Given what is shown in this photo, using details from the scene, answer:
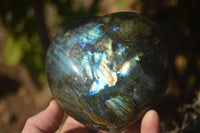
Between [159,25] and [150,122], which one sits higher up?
[159,25]

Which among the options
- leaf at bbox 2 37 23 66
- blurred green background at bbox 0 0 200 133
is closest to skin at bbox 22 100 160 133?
blurred green background at bbox 0 0 200 133

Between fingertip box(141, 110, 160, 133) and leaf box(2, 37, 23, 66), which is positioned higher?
leaf box(2, 37, 23, 66)

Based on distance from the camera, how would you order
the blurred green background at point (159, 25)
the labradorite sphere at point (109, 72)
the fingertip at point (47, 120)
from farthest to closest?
the blurred green background at point (159, 25) → the fingertip at point (47, 120) → the labradorite sphere at point (109, 72)

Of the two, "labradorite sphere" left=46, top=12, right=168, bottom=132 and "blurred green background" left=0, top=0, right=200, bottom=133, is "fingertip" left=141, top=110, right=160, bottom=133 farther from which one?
"blurred green background" left=0, top=0, right=200, bottom=133

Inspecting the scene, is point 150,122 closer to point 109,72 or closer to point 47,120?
point 109,72

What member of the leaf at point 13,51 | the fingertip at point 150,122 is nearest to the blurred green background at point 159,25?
the leaf at point 13,51

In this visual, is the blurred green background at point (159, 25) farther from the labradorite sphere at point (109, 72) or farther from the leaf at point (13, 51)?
the labradorite sphere at point (109, 72)

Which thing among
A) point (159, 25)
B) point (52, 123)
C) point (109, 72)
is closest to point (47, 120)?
point (52, 123)
